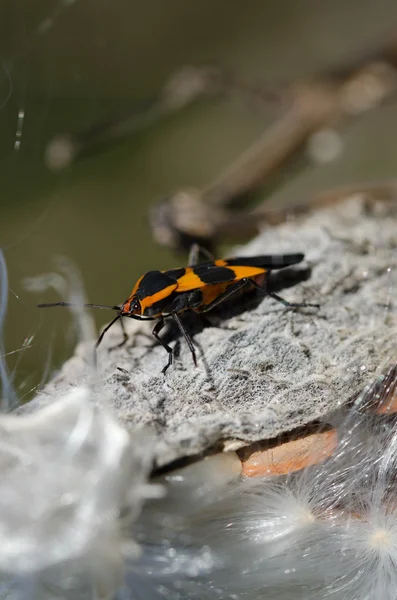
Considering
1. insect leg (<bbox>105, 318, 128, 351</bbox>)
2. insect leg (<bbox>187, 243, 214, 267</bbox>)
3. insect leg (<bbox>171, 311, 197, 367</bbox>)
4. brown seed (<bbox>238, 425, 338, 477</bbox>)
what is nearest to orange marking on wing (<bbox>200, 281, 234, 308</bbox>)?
insect leg (<bbox>171, 311, 197, 367</bbox>)

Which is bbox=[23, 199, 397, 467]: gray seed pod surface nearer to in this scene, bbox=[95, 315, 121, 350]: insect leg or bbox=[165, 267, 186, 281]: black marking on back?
bbox=[95, 315, 121, 350]: insect leg

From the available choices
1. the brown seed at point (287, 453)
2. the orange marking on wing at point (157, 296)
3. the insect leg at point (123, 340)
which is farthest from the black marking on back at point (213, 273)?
the brown seed at point (287, 453)

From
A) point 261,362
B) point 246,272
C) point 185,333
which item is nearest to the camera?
point 261,362

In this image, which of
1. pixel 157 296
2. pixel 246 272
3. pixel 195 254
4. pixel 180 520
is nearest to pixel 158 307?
pixel 157 296

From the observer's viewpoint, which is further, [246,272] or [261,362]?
[246,272]

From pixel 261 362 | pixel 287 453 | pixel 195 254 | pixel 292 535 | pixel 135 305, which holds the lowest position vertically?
pixel 292 535

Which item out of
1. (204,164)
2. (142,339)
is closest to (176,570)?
(142,339)

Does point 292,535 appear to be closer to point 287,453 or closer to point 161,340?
point 287,453

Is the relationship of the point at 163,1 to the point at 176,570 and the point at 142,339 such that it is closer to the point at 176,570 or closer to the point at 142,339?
the point at 142,339
